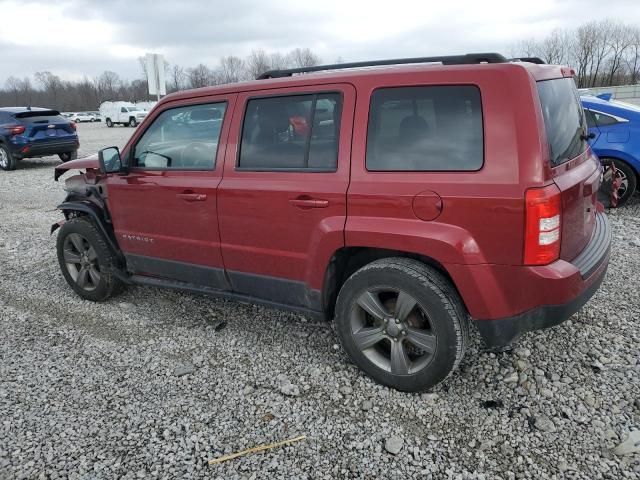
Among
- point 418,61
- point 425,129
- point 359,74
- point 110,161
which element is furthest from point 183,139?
point 425,129

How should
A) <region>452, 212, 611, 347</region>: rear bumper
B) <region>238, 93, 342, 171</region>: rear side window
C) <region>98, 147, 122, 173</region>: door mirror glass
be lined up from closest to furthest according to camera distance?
<region>452, 212, 611, 347</region>: rear bumper, <region>238, 93, 342, 171</region>: rear side window, <region>98, 147, 122, 173</region>: door mirror glass

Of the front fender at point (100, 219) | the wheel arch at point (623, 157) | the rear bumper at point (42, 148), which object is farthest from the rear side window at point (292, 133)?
the rear bumper at point (42, 148)

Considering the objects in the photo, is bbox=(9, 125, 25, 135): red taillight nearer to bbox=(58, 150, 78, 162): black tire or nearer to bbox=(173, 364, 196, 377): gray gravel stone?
bbox=(58, 150, 78, 162): black tire

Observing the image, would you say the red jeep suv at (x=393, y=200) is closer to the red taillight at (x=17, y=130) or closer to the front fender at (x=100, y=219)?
the front fender at (x=100, y=219)

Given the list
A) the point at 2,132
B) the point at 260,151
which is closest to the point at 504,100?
the point at 260,151

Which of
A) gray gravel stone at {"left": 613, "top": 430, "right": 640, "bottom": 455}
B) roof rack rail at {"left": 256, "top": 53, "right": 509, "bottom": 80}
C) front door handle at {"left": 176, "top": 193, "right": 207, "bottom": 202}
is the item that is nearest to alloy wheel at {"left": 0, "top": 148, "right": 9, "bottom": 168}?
front door handle at {"left": 176, "top": 193, "right": 207, "bottom": 202}

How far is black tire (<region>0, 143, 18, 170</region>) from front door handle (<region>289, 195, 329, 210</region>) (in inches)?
523

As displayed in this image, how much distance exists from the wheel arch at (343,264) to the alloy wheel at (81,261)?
7.65ft

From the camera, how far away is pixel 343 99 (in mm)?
2965

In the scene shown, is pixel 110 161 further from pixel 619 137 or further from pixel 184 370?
pixel 619 137

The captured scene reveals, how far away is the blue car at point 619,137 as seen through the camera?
263 inches

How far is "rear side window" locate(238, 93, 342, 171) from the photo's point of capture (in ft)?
9.91

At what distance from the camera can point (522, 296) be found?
103 inches

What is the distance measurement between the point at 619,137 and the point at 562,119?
4756 mm
